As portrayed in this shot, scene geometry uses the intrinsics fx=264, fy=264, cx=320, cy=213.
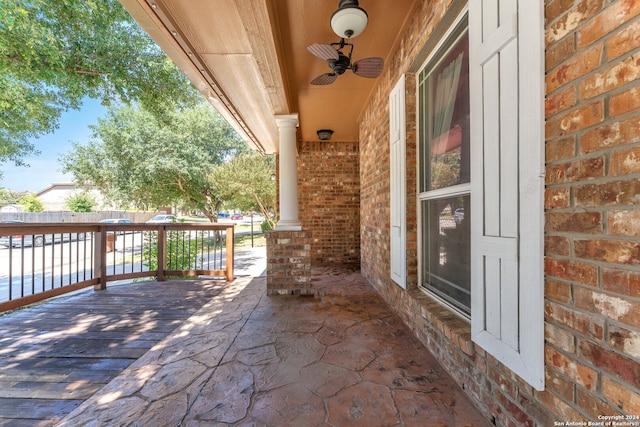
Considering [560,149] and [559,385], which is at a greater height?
[560,149]

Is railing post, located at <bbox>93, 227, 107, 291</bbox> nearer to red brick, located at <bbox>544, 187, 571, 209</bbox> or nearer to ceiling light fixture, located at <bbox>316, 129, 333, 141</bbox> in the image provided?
ceiling light fixture, located at <bbox>316, 129, 333, 141</bbox>

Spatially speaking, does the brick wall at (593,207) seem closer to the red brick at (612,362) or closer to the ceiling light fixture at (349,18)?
the red brick at (612,362)

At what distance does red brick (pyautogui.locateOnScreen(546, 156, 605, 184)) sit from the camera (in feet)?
2.76

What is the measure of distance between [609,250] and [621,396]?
43 cm

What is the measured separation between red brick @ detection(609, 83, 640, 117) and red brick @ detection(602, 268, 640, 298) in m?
0.47

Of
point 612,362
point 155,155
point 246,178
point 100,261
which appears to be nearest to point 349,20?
point 612,362

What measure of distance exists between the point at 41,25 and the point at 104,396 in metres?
6.61

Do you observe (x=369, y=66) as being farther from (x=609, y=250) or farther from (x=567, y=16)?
(x=609, y=250)

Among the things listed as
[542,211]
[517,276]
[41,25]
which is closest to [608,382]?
[517,276]

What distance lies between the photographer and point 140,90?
575cm

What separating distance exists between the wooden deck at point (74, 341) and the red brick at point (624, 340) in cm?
247

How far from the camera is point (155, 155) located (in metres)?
10.7

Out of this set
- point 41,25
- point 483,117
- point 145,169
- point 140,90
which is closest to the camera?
point 483,117

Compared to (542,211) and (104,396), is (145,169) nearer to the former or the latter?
(104,396)
